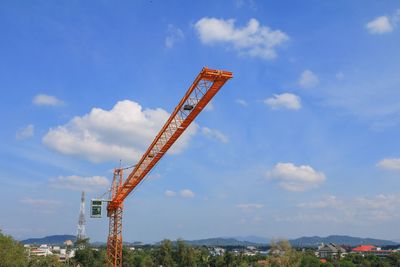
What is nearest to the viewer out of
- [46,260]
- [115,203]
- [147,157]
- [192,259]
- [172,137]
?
[172,137]

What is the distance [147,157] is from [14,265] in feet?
68.6

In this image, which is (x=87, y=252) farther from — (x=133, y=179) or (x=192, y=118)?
(x=192, y=118)

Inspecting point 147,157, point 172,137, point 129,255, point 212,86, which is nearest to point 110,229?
A: point 147,157

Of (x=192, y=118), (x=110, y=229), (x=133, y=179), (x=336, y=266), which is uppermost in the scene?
(x=192, y=118)

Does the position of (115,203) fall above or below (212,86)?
A: below

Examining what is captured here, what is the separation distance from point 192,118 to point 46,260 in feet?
150

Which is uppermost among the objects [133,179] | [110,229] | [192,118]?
[192,118]

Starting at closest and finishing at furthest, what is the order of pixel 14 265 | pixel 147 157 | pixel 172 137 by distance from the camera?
pixel 172 137
pixel 147 157
pixel 14 265

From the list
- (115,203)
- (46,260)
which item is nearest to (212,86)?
(115,203)

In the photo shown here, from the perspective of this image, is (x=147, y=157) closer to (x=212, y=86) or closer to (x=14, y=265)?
(x=212, y=86)

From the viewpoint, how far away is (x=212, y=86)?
3500 centimetres

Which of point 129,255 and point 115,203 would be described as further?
point 129,255

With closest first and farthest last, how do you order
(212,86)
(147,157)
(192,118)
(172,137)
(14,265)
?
(212,86)
(192,118)
(172,137)
(147,157)
(14,265)

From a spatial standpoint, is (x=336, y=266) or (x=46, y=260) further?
(x=336, y=266)
